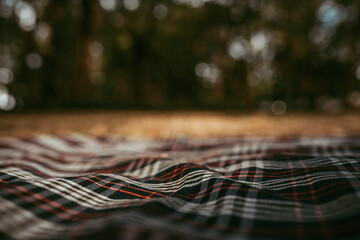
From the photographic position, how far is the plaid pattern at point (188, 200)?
581mm

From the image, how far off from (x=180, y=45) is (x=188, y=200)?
1534cm

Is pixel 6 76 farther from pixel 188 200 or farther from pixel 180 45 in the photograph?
pixel 188 200

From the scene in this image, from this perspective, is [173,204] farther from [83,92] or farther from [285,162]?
[83,92]

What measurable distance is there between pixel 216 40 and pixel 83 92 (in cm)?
823

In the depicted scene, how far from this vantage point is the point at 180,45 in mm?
15250

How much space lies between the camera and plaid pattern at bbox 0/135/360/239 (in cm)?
58

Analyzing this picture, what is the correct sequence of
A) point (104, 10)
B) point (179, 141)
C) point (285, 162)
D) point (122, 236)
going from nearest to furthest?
point (122, 236)
point (285, 162)
point (179, 141)
point (104, 10)

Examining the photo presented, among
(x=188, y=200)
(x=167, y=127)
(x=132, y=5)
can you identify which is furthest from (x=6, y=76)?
(x=188, y=200)

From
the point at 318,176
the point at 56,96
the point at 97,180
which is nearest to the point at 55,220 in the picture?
the point at 97,180

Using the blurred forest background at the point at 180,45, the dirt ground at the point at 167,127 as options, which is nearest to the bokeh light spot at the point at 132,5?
the blurred forest background at the point at 180,45

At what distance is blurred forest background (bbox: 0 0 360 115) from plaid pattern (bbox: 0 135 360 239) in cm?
673

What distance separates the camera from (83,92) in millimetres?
8273

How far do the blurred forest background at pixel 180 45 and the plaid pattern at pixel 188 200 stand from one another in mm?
6732

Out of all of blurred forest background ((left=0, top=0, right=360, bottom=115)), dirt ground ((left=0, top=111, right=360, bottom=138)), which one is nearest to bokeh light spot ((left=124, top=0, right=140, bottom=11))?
blurred forest background ((left=0, top=0, right=360, bottom=115))
